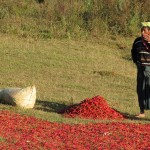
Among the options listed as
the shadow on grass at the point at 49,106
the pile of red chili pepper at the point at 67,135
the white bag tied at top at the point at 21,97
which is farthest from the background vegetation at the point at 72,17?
the pile of red chili pepper at the point at 67,135

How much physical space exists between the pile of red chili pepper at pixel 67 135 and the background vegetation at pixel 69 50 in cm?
66

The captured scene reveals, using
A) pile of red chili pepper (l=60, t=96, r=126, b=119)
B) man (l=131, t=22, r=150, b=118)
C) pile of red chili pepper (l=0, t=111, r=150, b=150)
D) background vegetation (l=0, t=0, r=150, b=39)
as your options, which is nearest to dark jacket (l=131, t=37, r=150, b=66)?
man (l=131, t=22, r=150, b=118)

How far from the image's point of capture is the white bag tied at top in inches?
433

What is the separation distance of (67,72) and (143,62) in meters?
6.75

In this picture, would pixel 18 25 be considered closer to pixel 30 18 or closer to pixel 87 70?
pixel 30 18

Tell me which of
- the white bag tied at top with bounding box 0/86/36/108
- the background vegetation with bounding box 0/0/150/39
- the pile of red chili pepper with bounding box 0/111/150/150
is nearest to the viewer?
the pile of red chili pepper with bounding box 0/111/150/150

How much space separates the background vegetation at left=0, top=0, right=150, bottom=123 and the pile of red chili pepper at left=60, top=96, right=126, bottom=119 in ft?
1.34

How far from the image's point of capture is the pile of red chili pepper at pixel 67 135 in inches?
312

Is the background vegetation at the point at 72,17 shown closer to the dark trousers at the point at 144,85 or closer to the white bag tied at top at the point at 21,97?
the white bag tied at top at the point at 21,97

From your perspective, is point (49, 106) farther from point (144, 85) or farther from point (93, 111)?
point (144, 85)

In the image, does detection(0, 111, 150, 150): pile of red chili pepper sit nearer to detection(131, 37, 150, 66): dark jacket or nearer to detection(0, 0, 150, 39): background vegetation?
detection(131, 37, 150, 66): dark jacket

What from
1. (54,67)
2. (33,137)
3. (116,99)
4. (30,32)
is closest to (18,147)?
(33,137)

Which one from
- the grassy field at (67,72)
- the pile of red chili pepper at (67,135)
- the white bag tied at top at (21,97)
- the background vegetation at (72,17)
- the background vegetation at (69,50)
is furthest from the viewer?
the background vegetation at (72,17)

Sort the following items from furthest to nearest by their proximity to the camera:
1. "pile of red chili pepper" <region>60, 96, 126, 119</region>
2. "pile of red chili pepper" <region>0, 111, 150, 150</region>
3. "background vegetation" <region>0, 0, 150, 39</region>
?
"background vegetation" <region>0, 0, 150, 39</region>, "pile of red chili pepper" <region>60, 96, 126, 119</region>, "pile of red chili pepper" <region>0, 111, 150, 150</region>
